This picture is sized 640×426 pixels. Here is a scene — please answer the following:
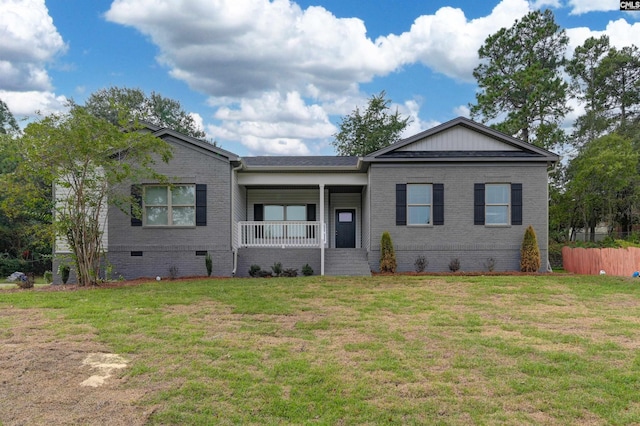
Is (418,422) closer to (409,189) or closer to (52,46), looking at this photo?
(409,189)

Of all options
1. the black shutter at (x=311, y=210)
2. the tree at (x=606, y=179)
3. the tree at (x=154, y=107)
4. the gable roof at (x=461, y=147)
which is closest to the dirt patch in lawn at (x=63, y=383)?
the gable roof at (x=461, y=147)

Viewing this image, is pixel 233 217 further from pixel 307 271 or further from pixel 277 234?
pixel 307 271

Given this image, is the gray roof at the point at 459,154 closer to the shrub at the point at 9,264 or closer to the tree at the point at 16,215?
the tree at the point at 16,215

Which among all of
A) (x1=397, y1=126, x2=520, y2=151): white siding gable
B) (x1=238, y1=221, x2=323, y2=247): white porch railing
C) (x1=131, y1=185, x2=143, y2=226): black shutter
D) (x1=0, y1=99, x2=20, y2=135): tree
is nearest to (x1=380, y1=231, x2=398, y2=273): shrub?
(x1=238, y1=221, x2=323, y2=247): white porch railing

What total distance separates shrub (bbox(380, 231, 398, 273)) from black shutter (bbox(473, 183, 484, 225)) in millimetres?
2957

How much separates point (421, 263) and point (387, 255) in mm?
1223

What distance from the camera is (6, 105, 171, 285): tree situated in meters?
10.9

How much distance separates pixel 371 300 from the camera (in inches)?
361

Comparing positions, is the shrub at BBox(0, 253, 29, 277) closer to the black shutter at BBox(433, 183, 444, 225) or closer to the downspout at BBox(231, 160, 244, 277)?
the downspout at BBox(231, 160, 244, 277)

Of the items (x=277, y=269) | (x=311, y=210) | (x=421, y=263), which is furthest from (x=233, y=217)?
(x=421, y=263)

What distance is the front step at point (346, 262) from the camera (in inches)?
570

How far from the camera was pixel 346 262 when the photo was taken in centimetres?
1504

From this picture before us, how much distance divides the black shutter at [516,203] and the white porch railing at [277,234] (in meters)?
6.44

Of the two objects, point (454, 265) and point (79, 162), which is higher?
point (79, 162)
